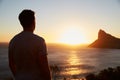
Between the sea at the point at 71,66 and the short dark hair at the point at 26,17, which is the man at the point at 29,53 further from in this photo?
the sea at the point at 71,66

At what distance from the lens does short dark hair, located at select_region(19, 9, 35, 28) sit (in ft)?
9.94

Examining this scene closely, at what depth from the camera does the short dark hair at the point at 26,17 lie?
9.94 ft

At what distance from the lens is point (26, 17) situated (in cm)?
304

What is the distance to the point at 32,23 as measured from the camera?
3.06 metres

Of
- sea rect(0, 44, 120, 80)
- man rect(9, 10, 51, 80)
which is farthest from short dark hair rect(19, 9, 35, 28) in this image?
sea rect(0, 44, 120, 80)

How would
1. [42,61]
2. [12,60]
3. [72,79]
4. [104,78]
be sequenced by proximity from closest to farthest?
1. [42,61]
2. [12,60]
3. [104,78]
4. [72,79]

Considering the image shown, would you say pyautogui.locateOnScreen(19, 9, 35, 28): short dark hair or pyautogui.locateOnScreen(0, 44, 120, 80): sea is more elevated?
pyautogui.locateOnScreen(19, 9, 35, 28): short dark hair

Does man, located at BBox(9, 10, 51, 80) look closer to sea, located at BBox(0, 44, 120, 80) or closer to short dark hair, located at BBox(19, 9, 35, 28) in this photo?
short dark hair, located at BBox(19, 9, 35, 28)

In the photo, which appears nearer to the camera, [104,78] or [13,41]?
[13,41]

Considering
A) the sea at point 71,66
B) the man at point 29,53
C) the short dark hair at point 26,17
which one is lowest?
the sea at point 71,66

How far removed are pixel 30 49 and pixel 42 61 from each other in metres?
0.17

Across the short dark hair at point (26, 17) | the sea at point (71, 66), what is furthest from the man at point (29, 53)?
the sea at point (71, 66)

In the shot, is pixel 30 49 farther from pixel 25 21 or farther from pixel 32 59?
pixel 25 21

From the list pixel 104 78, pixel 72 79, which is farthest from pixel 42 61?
pixel 72 79
